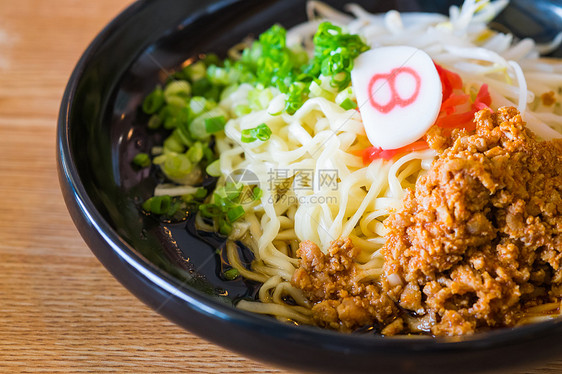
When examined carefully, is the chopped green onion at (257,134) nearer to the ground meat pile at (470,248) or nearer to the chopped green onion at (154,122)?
the chopped green onion at (154,122)

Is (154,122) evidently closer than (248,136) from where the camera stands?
No

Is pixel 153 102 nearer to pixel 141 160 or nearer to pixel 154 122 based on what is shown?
pixel 154 122

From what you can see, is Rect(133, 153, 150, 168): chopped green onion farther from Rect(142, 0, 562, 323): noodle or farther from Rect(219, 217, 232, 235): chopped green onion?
Rect(219, 217, 232, 235): chopped green onion

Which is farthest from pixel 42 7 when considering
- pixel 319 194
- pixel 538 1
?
pixel 538 1

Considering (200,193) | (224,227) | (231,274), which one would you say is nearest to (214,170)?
(200,193)

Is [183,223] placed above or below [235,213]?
below

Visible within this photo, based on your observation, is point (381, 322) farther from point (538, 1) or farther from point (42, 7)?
point (42, 7)
